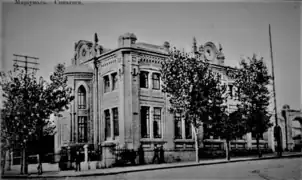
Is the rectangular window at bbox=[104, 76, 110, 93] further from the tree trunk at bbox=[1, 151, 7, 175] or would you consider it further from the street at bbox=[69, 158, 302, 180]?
the tree trunk at bbox=[1, 151, 7, 175]

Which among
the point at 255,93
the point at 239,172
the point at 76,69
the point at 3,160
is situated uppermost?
the point at 76,69

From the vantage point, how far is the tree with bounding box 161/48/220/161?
23.2ft

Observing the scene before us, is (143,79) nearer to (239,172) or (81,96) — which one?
(81,96)

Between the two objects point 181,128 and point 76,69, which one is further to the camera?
point 181,128

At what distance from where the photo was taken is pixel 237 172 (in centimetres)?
723

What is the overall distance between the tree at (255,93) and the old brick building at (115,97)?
1590 mm

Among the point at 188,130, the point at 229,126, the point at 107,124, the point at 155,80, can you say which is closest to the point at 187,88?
the point at 155,80

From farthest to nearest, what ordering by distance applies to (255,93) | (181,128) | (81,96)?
(255,93), (181,128), (81,96)

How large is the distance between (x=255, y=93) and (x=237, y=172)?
1.44 m

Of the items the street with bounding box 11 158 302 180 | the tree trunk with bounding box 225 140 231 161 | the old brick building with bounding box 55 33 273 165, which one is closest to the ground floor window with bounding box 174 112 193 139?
the old brick building with bounding box 55 33 273 165

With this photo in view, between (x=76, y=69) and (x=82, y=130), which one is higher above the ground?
(x=76, y=69)

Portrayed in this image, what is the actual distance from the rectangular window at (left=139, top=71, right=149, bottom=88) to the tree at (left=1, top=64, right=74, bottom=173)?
120 cm

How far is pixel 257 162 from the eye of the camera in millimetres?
7379

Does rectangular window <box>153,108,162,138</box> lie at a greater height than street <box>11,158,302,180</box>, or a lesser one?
greater
